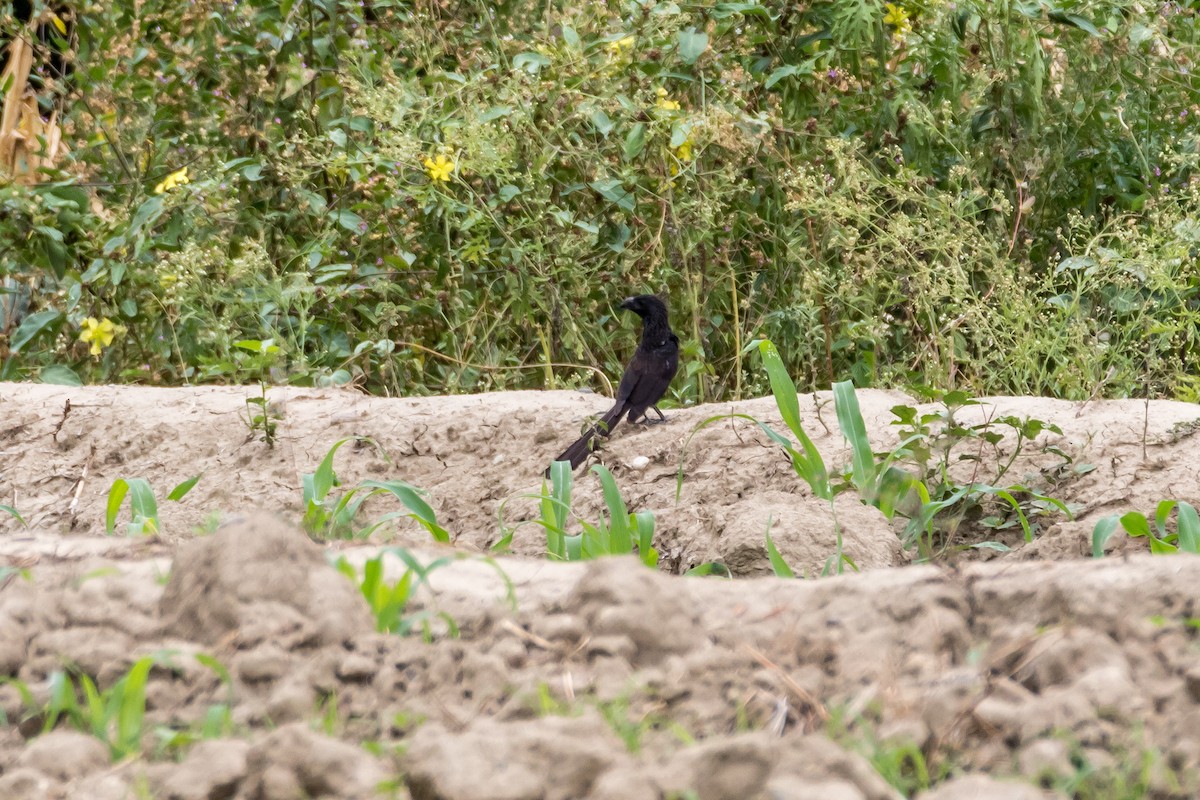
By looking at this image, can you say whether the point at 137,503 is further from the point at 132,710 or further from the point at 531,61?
the point at 531,61

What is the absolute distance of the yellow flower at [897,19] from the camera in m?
5.20

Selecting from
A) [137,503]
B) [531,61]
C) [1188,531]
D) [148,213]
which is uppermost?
[531,61]

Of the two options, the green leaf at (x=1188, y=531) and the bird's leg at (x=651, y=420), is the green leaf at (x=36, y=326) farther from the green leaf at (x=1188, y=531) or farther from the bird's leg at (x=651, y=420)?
the green leaf at (x=1188, y=531)

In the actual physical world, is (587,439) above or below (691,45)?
below

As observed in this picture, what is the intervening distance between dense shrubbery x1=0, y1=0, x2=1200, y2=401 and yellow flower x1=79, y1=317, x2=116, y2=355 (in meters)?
0.01

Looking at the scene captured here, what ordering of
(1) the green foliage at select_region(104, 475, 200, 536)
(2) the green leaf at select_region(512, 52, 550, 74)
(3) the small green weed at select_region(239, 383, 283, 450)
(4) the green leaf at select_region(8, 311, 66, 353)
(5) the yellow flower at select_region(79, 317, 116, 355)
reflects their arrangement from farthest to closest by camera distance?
1. (4) the green leaf at select_region(8, 311, 66, 353)
2. (5) the yellow flower at select_region(79, 317, 116, 355)
3. (2) the green leaf at select_region(512, 52, 550, 74)
4. (3) the small green weed at select_region(239, 383, 283, 450)
5. (1) the green foliage at select_region(104, 475, 200, 536)

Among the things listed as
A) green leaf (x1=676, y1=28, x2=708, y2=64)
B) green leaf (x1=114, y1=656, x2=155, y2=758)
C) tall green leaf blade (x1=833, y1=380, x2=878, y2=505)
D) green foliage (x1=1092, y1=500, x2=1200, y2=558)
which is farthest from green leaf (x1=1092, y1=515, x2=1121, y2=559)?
green leaf (x1=676, y1=28, x2=708, y2=64)

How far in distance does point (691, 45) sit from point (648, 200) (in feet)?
2.13

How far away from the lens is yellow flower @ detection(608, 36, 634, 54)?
16.4 ft

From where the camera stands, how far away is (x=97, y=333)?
213 inches

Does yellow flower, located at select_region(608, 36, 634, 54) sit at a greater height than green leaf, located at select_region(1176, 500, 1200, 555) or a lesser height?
greater

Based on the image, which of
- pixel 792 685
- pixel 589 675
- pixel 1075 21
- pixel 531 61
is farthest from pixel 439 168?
pixel 792 685

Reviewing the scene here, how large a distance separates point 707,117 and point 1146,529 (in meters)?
2.43

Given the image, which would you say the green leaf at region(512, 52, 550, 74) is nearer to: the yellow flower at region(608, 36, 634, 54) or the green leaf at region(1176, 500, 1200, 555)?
the yellow flower at region(608, 36, 634, 54)
